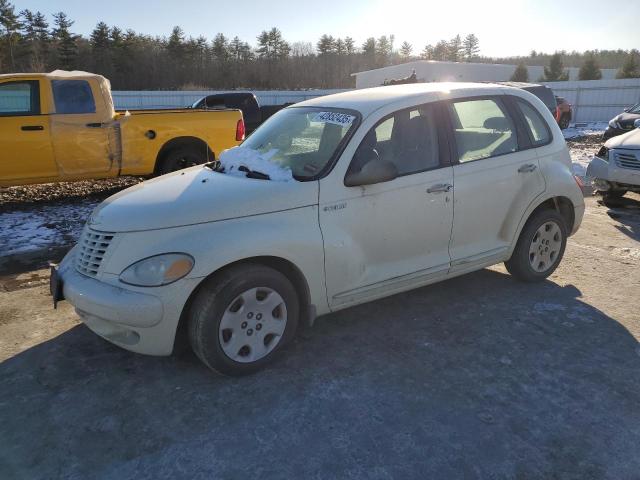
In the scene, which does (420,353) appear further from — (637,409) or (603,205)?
(603,205)

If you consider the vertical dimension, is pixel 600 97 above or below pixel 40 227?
above

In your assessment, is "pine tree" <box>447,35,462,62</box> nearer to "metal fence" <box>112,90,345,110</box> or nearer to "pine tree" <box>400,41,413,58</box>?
"pine tree" <box>400,41,413,58</box>

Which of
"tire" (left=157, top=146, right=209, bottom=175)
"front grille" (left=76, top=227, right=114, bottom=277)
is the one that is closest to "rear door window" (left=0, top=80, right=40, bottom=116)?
"tire" (left=157, top=146, right=209, bottom=175)

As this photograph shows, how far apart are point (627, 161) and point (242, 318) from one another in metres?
6.94

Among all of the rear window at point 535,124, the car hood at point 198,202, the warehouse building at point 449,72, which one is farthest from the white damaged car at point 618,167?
the warehouse building at point 449,72

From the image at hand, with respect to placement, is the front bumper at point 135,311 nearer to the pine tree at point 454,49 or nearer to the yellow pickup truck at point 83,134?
the yellow pickup truck at point 83,134

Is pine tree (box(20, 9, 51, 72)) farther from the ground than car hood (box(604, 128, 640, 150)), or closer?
farther from the ground

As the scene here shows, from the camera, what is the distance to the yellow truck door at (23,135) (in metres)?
7.49

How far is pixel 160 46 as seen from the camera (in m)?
66.6

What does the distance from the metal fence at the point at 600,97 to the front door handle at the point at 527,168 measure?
27239 mm

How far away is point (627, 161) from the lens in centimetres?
766

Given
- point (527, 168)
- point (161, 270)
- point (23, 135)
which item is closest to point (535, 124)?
point (527, 168)

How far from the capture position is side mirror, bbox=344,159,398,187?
11.7 feet

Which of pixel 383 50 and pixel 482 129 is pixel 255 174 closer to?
pixel 482 129
